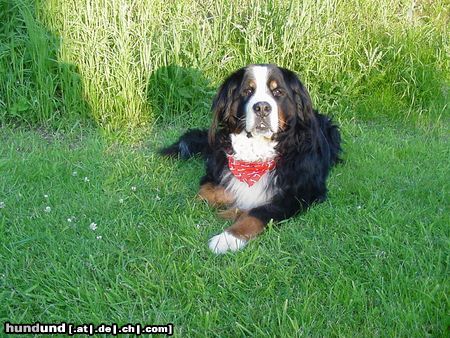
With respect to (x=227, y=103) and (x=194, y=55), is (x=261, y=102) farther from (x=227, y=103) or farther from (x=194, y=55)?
(x=194, y=55)

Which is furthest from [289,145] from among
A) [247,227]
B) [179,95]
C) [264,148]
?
[179,95]

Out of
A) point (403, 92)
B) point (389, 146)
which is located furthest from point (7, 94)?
point (403, 92)

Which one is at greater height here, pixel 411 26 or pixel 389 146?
pixel 411 26

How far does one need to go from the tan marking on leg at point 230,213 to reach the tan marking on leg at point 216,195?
0.29ft

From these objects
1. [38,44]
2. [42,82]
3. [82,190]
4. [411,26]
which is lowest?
[82,190]

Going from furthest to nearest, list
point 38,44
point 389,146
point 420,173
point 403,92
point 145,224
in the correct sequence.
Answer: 1. point 403,92
2. point 38,44
3. point 389,146
4. point 420,173
5. point 145,224

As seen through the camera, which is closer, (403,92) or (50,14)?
(50,14)

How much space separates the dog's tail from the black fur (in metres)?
0.52

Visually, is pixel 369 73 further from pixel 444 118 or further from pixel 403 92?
pixel 444 118

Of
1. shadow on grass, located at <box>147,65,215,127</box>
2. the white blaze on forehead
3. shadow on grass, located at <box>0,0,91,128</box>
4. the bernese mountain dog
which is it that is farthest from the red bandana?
shadow on grass, located at <box>0,0,91,128</box>

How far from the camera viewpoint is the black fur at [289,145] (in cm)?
295

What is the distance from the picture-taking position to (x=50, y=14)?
4453 mm

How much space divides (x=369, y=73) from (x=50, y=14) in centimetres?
292

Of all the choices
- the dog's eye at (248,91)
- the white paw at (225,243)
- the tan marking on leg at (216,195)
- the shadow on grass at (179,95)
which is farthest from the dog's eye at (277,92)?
the shadow on grass at (179,95)
